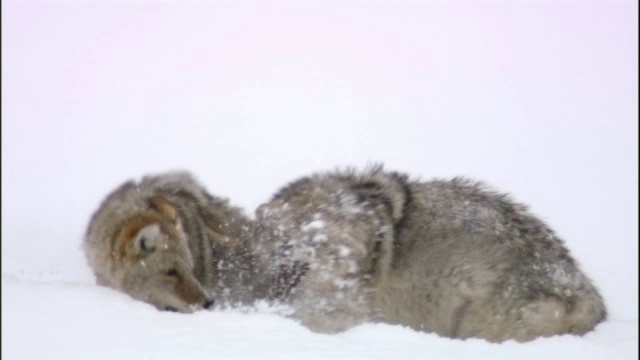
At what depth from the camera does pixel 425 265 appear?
6773 millimetres

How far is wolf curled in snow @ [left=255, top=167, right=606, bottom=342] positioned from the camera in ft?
21.2

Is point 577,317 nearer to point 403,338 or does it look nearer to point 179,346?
point 403,338

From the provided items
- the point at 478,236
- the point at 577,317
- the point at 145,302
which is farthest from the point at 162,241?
the point at 577,317

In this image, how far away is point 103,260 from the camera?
20.2ft

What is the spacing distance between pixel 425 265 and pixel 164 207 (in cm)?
217

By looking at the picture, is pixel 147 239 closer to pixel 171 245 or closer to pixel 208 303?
pixel 171 245

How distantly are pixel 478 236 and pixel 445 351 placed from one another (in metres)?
2.09

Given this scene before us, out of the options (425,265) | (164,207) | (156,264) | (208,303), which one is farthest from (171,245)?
(425,265)

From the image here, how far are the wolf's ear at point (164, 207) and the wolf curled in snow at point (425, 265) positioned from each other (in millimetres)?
805

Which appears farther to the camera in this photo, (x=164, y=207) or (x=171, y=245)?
(x=164, y=207)

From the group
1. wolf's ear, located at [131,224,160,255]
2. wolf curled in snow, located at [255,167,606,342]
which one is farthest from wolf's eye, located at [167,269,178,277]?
wolf curled in snow, located at [255,167,606,342]

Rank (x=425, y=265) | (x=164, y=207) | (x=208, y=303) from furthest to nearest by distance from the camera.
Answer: (x=425, y=265) < (x=164, y=207) < (x=208, y=303)

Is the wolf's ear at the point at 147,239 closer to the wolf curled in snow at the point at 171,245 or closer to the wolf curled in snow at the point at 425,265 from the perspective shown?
the wolf curled in snow at the point at 171,245

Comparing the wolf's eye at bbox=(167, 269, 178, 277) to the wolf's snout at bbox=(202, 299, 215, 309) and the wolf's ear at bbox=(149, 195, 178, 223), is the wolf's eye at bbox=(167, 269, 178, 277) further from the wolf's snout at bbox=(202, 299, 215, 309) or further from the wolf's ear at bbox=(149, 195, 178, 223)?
the wolf's ear at bbox=(149, 195, 178, 223)
